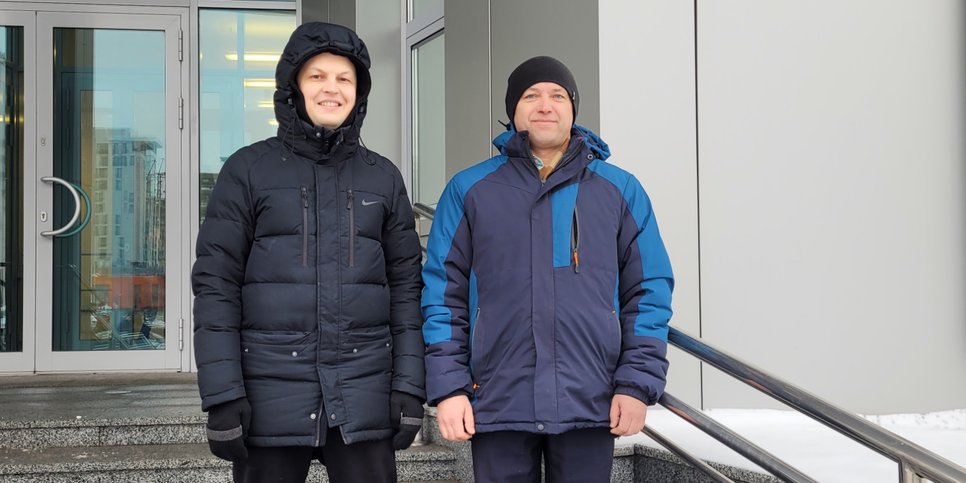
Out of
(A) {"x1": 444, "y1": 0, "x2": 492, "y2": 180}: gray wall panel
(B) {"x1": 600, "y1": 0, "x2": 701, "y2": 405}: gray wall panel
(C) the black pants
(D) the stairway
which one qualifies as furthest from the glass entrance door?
(C) the black pants

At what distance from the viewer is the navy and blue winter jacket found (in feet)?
6.18

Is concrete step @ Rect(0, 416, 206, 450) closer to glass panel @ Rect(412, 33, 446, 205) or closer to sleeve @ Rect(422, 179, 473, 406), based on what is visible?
glass panel @ Rect(412, 33, 446, 205)

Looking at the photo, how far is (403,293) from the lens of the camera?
203 centimetres

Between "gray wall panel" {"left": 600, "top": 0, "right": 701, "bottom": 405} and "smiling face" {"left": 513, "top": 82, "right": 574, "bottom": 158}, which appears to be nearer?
"smiling face" {"left": 513, "top": 82, "right": 574, "bottom": 158}

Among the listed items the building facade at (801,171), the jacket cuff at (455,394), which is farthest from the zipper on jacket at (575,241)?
the building facade at (801,171)

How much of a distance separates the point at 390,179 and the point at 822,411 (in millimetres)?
1023

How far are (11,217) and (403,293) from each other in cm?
494

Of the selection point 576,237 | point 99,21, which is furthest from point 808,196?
point 99,21

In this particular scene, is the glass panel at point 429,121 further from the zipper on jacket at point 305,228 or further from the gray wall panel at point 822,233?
the zipper on jacket at point 305,228

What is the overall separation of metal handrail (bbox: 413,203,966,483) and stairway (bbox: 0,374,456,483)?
57.3 inches

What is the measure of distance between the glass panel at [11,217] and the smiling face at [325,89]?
15.8 feet

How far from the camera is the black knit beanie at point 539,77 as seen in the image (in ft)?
6.70

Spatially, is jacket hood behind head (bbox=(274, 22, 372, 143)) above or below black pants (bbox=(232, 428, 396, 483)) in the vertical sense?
above

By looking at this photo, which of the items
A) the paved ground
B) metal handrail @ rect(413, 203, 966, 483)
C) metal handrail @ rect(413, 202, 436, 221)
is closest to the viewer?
metal handrail @ rect(413, 203, 966, 483)
